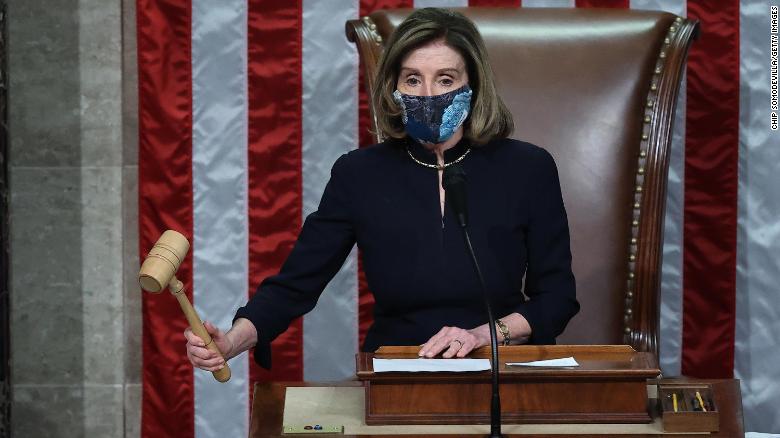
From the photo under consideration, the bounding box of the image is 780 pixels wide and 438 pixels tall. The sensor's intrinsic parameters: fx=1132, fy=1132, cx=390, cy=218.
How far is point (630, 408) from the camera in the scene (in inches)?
66.2

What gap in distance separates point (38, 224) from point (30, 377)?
1.49 ft

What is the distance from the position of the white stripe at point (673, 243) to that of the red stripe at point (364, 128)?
2.21ft

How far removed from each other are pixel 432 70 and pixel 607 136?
0.65 m

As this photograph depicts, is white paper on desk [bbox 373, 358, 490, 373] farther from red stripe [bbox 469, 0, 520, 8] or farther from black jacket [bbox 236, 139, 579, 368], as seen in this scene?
red stripe [bbox 469, 0, 520, 8]

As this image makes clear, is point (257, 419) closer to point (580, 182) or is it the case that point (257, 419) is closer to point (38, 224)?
point (580, 182)

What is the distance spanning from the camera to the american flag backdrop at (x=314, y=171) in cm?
309

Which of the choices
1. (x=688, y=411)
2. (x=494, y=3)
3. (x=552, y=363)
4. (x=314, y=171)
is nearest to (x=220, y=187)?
(x=314, y=171)

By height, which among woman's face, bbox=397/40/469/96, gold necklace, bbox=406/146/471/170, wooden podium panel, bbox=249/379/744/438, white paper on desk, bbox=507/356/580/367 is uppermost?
woman's face, bbox=397/40/469/96

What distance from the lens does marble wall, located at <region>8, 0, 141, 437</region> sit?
125 inches

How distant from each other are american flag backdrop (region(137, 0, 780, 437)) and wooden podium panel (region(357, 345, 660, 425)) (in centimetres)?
150

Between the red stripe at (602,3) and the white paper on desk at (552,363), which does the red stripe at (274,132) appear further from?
the white paper on desk at (552,363)

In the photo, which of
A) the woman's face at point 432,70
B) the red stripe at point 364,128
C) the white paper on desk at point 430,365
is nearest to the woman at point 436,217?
the woman's face at point 432,70

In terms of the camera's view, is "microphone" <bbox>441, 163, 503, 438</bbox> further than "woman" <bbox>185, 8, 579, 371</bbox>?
No

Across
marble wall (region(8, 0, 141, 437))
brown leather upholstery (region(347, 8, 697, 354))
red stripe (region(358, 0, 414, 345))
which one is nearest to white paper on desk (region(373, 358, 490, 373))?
brown leather upholstery (region(347, 8, 697, 354))
